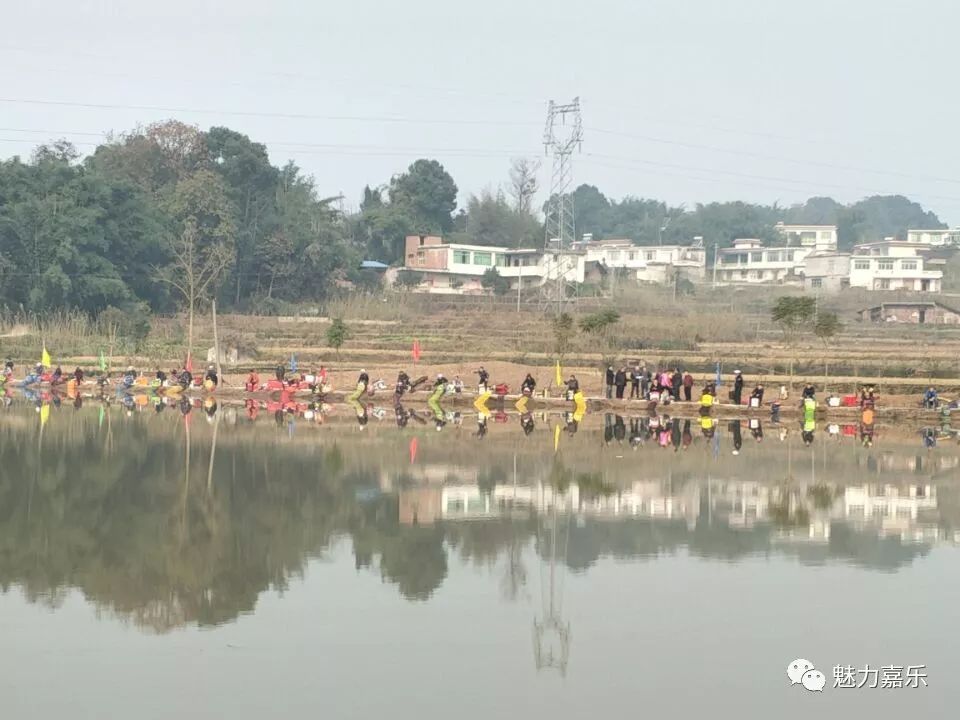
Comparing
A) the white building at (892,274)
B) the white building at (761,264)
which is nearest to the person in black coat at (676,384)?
the white building at (892,274)

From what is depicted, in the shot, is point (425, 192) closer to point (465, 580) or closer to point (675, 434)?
point (675, 434)

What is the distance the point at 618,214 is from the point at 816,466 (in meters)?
122

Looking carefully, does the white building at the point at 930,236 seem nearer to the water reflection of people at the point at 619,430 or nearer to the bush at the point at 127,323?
the bush at the point at 127,323

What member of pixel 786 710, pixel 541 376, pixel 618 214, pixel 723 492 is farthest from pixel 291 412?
pixel 618 214

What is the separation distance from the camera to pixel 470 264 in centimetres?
7906

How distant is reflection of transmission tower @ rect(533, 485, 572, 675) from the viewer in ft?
37.1

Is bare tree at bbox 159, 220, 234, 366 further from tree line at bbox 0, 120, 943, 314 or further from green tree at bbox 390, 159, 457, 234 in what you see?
green tree at bbox 390, 159, 457, 234

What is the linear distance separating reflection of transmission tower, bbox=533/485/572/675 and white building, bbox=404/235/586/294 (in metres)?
58.3

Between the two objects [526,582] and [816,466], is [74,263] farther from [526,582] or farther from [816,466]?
[526,582]

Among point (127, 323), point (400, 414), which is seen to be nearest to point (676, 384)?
point (400, 414)

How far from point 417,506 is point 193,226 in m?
43.2

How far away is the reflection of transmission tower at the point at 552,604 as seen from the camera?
37.1ft

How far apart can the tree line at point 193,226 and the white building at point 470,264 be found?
403 centimetres

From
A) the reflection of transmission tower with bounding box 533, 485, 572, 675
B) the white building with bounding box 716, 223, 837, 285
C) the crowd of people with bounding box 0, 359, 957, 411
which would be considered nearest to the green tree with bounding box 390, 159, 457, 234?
the white building with bounding box 716, 223, 837, 285
